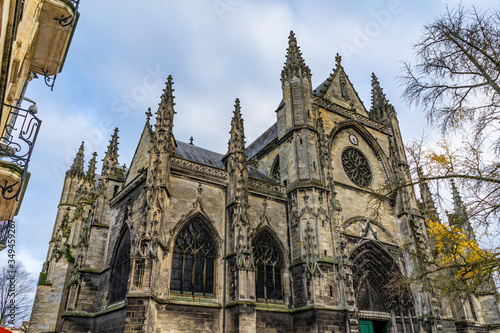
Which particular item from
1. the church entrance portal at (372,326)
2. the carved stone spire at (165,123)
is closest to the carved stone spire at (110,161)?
the carved stone spire at (165,123)

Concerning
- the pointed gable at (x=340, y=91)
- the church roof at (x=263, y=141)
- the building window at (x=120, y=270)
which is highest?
the pointed gable at (x=340, y=91)

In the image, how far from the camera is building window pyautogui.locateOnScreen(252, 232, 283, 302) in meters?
14.5

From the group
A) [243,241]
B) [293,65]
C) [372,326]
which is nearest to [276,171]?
[293,65]

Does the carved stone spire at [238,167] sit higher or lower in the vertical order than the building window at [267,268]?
higher

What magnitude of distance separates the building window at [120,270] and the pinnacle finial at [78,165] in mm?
15220

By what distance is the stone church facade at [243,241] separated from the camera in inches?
498

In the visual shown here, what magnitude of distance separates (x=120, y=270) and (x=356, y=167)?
518 inches

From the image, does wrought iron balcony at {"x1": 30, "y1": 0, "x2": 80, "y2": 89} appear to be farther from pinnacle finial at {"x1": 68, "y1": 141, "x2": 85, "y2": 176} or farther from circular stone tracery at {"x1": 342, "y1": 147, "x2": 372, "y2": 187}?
pinnacle finial at {"x1": 68, "y1": 141, "x2": 85, "y2": 176}

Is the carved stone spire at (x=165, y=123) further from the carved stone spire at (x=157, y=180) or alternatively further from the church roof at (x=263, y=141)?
the church roof at (x=263, y=141)

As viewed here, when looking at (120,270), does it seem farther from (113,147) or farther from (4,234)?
(4,234)

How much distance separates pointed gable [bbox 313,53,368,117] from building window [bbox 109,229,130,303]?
13.2m

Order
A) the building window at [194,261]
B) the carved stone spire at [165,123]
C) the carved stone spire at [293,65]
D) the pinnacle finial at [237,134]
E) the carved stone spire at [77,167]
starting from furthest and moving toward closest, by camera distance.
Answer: the carved stone spire at [77,167], the carved stone spire at [293,65], the pinnacle finial at [237,134], the carved stone spire at [165,123], the building window at [194,261]

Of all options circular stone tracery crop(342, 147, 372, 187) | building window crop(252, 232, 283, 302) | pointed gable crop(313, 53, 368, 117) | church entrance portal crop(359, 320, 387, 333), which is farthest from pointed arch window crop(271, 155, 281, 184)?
church entrance portal crop(359, 320, 387, 333)

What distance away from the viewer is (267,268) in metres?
15.0
